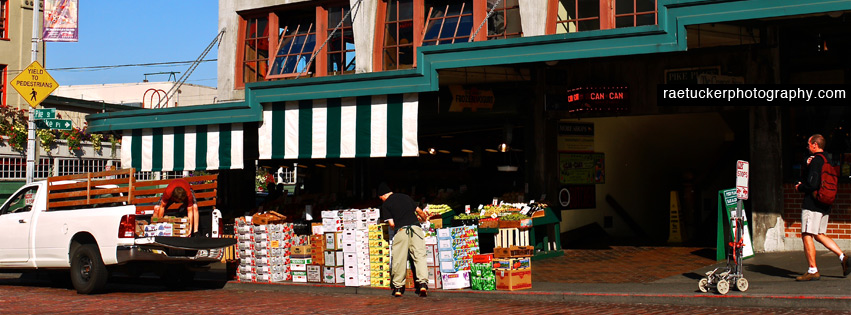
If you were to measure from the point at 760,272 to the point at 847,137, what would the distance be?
11.0ft

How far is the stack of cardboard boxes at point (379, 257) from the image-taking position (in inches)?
565

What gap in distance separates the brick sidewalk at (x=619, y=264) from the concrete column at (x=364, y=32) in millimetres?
5874

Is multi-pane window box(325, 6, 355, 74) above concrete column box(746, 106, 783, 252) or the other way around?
above

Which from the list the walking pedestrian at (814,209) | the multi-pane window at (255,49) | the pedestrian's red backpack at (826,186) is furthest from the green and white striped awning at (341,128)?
the pedestrian's red backpack at (826,186)

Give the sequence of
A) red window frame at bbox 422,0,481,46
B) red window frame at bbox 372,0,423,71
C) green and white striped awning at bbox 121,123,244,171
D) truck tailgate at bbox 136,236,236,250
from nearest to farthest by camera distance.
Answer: truck tailgate at bbox 136,236,236,250 < red window frame at bbox 422,0,481,46 < green and white striped awning at bbox 121,123,244,171 < red window frame at bbox 372,0,423,71

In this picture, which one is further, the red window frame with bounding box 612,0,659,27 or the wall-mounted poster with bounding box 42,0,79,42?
the wall-mounted poster with bounding box 42,0,79,42

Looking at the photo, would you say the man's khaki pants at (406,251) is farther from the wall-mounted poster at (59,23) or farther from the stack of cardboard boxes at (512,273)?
the wall-mounted poster at (59,23)

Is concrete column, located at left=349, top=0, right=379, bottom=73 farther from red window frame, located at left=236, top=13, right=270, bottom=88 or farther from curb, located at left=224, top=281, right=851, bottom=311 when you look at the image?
curb, located at left=224, top=281, right=851, bottom=311

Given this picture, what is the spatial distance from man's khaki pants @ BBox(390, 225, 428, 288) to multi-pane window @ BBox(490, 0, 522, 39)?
6.81 m

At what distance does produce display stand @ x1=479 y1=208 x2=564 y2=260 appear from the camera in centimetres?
1775

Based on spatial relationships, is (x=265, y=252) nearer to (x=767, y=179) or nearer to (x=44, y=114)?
(x=44, y=114)

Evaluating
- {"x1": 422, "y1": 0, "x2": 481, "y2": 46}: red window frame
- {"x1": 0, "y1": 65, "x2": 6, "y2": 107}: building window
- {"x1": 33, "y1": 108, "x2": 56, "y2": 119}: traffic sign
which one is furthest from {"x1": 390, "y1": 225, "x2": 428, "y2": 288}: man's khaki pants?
{"x1": 0, "y1": 65, "x2": 6, "y2": 107}: building window

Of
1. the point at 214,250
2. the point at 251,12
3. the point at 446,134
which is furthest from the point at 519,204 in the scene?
the point at 251,12

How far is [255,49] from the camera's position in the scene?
2288 centimetres
